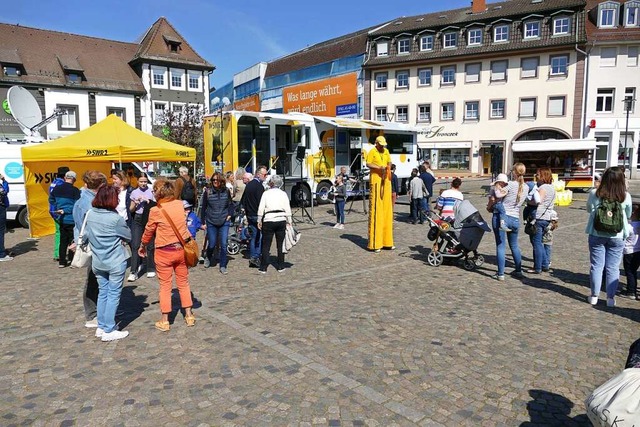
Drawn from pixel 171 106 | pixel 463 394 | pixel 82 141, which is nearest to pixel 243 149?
pixel 82 141

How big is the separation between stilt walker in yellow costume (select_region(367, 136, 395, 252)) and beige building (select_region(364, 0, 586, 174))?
26937 millimetres

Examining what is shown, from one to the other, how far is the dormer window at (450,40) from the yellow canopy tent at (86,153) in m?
32.4


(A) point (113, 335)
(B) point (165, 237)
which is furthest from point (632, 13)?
(A) point (113, 335)

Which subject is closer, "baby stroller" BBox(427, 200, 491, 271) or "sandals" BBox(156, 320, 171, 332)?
"sandals" BBox(156, 320, 171, 332)

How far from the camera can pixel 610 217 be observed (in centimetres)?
588

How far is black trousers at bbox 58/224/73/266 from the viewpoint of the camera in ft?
28.3

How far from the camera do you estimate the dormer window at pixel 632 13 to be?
34594 millimetres

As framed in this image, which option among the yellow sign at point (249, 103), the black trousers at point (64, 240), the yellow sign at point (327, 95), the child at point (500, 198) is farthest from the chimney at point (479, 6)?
the black trousers at point (64, 240)

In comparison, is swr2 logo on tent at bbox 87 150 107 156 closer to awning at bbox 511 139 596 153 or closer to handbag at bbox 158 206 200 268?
handbag at bbox 158 206 200 268

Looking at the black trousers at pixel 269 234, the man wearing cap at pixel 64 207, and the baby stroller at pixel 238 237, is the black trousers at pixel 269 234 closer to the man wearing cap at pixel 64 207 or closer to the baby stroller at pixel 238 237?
the baby stroller at pixel 238 237

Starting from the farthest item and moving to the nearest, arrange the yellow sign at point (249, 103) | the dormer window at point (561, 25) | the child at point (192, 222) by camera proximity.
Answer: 1. the yellow sign at point (249, 103)
2. the dormer window at point (561, 25)
3. the child at point (192, 222)

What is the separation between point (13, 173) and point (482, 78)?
110 ft

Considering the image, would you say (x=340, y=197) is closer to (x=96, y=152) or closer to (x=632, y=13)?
(x=96, y=152)

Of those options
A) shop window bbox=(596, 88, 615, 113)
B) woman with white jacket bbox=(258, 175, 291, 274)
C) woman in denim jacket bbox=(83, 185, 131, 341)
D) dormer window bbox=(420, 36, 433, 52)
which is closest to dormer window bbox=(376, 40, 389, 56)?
dormer window bbox=(420, 36, 433, 52)
